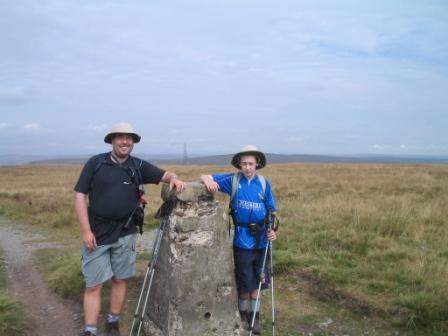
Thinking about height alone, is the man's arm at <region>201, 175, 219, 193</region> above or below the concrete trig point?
above

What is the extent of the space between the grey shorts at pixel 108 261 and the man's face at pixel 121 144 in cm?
114

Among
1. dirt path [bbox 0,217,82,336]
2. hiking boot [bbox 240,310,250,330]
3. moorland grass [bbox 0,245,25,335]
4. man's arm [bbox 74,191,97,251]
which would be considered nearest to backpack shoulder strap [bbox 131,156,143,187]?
man's arm [bbox 74,191,97,251]

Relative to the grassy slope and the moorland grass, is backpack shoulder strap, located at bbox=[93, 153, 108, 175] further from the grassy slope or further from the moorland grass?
the grassy slope

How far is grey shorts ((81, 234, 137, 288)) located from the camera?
5699mm

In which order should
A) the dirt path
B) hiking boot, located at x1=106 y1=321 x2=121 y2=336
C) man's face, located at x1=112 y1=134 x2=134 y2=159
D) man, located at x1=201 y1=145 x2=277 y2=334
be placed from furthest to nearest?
the dirt path < hiking boot, located at x1=106 y1=321 x2=121 y2=336 < man, located at x1=201 y1=145 x2=277 y2=334 < man's face, located at x1=112 y1=134 x2=134 y2=159

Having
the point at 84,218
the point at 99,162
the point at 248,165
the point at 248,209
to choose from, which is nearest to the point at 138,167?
the point at 99,162

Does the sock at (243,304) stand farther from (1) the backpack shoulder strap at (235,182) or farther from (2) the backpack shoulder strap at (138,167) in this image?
(2) the backpack shoulder strap at (138,167)

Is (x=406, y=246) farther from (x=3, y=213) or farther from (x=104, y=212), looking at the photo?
(x=3, y=213)

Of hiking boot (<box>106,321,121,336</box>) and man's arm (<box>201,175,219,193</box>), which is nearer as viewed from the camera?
man's arm (<box>201,175,219,193</box>)

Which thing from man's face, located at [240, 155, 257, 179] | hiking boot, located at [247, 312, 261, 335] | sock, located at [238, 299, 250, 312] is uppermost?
man's face, located at [240, 155, 257, 179]

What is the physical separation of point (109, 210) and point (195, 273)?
1420 millimetres

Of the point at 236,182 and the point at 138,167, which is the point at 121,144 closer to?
the point at 138,167

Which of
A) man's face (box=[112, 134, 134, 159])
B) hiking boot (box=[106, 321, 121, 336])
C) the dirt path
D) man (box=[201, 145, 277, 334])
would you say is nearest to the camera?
man's face (box=[112, 134, 134, 159])

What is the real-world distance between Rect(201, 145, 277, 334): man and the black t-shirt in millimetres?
1025
